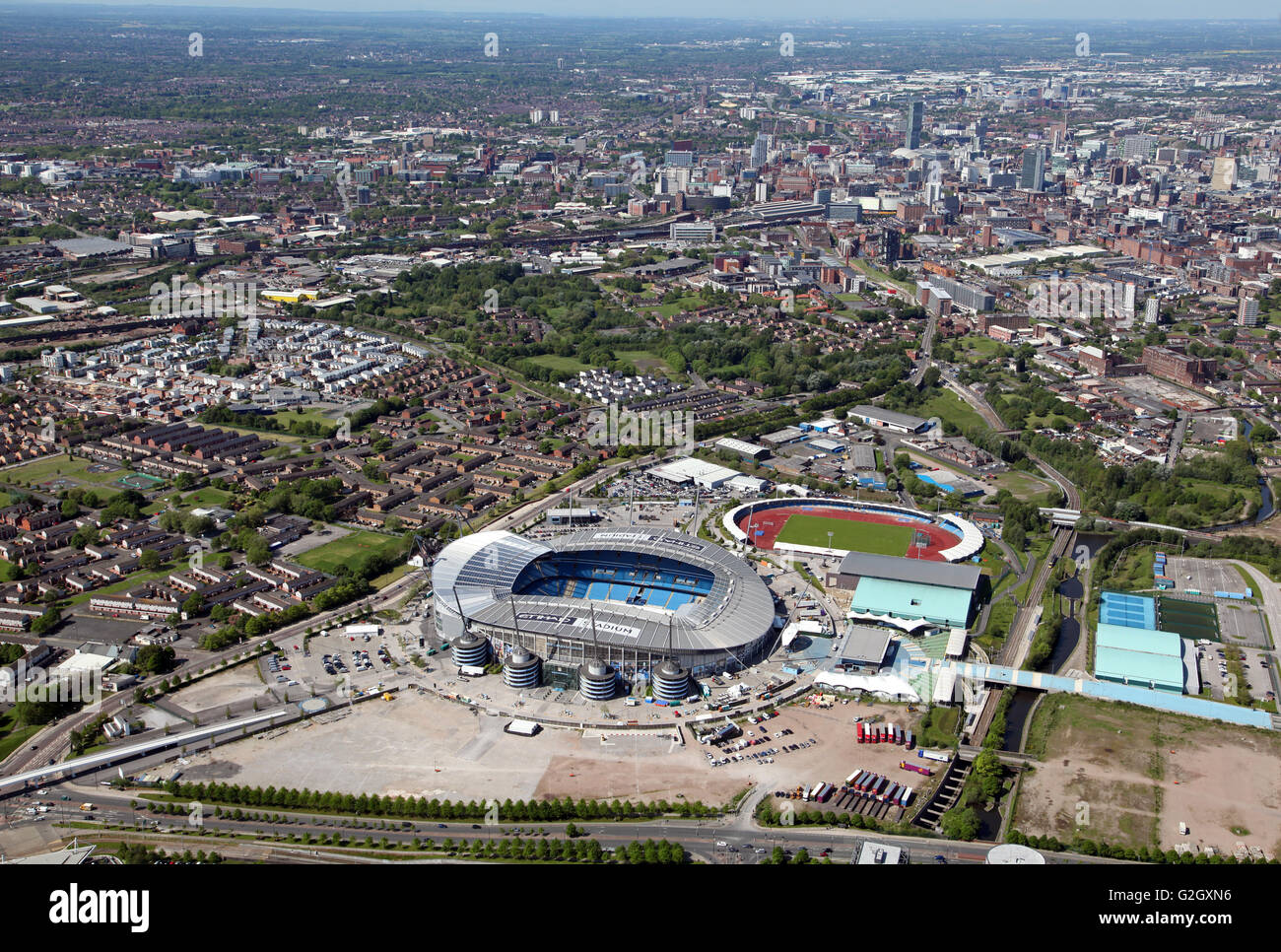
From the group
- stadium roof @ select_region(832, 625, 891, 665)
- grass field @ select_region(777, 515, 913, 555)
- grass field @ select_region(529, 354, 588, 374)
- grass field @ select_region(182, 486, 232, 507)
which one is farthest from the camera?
grass field @ select_region(529, 354, 588, 374)

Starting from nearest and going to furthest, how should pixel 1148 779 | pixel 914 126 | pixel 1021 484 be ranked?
pixel 1148 779 < pixel 1021 484 < pixel 914 126

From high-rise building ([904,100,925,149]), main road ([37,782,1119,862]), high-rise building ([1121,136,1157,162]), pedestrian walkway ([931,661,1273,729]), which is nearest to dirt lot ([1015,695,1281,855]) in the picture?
pedestrian walkway ([931,661,1273,729])

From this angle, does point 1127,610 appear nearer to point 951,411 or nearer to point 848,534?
point 848,534

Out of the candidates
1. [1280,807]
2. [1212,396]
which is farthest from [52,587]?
[1212,396]

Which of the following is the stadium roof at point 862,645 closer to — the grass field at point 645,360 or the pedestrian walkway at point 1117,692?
the pedestrian walkway at point 1117,692

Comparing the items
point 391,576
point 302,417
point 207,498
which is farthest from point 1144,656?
point 302,417

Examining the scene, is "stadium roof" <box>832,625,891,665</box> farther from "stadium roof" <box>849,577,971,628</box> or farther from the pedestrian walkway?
the pedestrian walkway
